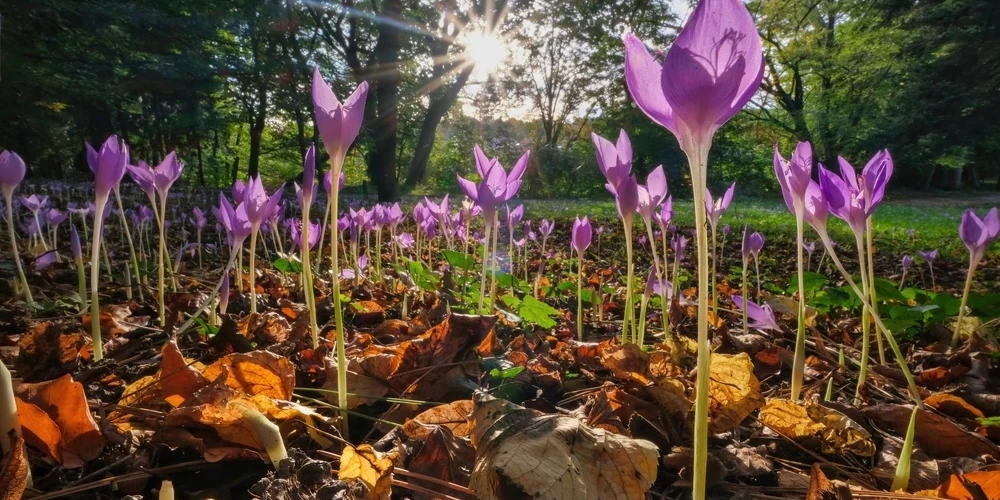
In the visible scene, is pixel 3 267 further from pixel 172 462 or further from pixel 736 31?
pixel 736 31

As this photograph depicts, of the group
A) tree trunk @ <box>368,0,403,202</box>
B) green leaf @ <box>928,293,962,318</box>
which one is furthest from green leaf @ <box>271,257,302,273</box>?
tree trunk @ <box>368,0,403,202</box>

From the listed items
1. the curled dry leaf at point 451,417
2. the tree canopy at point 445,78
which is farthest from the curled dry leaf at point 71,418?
the tree canopy at point 445,78

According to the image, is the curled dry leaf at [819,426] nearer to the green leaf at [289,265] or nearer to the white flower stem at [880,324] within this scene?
the white flower stem at [880,324]

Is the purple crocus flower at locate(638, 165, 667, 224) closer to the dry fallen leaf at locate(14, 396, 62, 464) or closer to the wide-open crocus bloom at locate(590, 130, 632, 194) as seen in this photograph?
the wide-open crocus bloom at locate(590, 130, 632, 194)

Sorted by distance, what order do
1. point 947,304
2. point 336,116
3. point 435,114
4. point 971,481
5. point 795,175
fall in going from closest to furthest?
point 971,481 → point 336,116 → point 795,175 → point 947,304 → point 435,114

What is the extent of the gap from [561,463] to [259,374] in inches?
27.6

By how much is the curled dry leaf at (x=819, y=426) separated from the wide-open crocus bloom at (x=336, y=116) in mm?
1020

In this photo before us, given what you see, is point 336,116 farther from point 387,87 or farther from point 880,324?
point 387,87

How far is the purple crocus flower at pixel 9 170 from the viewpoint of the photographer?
153 cm

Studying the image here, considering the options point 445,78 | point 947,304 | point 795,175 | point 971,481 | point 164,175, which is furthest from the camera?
point 445,78

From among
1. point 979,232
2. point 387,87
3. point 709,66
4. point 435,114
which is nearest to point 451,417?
point 709,66

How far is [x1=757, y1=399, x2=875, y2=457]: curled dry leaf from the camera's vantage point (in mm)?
1053

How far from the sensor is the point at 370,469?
84cm

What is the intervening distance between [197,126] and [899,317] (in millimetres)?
16456
